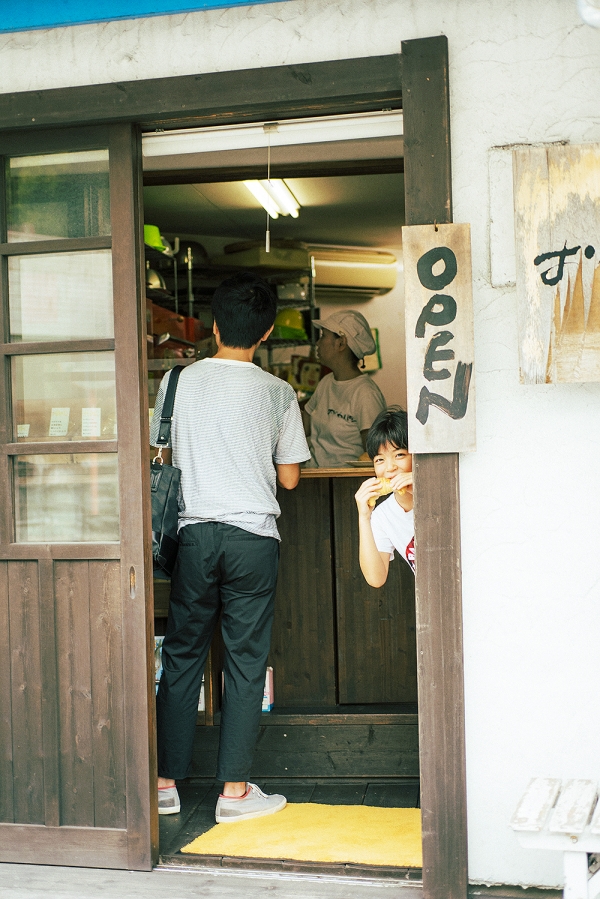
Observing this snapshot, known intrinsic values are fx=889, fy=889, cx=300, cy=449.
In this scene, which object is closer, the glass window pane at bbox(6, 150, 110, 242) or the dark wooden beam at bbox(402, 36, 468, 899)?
the dark wooden beam at bbox(402, 36, 468, 899)

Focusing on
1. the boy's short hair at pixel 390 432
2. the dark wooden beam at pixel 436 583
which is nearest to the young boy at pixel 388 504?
the boy's short hair at pixel 390 432

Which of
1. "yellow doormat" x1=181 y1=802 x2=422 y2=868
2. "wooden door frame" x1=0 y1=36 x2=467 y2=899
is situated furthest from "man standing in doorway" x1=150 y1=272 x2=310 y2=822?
"wooden door frame" x1=0 y1=36 x2=467 y2=899

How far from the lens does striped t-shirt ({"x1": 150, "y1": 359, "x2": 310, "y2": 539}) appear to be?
3225mm

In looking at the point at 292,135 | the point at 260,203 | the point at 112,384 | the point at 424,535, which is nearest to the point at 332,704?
the point at 424,535

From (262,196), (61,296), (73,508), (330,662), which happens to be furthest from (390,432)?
(262,196)

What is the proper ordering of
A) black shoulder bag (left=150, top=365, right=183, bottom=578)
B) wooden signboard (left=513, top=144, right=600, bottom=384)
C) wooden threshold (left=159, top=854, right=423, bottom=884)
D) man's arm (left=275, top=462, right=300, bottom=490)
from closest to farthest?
1. wooden signboard (left=513, top=144, right=600, bottom=384)
2. wooden threshold (left=159, top=854, right=423, bottom=884)
3. black shoulder bag (left=150, top=365, right=183, bottom=578)
4. man's arm (left=275, top=462, right=300, bottom=490)

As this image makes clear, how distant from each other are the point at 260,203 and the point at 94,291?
9.04 ft

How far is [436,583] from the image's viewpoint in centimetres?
264

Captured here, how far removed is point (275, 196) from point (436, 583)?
10.6 ft

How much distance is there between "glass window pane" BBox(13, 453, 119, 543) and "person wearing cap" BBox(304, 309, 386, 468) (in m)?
2.19

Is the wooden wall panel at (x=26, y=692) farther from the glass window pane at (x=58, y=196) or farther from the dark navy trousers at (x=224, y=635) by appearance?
the glass window pane at (x=58, y=196)

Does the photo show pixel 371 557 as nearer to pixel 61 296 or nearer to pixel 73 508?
pixel 73 508

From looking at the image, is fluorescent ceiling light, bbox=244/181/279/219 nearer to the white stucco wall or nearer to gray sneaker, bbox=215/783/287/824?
the white stucco wall

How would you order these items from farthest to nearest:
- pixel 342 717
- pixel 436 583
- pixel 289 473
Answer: pixel 342 717, pixel 289 473, pixel 436 583
